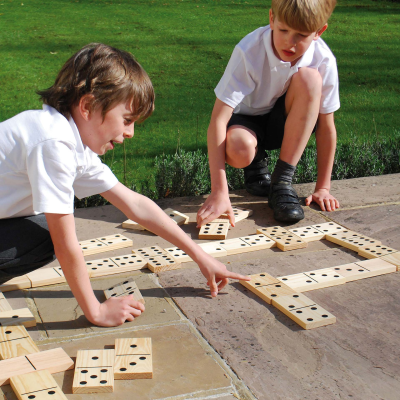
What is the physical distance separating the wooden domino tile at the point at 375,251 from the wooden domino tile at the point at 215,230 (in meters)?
0.86

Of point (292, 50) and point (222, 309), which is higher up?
point (292, 50)

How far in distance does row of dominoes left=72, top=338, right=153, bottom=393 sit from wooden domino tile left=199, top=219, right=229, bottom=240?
133 centimetres

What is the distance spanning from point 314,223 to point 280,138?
82cm

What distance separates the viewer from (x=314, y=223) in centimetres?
370

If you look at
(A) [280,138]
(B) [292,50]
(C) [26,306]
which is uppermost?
(B) [292,50]

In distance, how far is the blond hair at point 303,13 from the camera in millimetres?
3283

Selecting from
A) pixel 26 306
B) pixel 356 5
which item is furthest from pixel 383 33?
pixel 26 306

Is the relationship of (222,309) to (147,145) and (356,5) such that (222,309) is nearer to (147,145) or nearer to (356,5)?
(147,145)

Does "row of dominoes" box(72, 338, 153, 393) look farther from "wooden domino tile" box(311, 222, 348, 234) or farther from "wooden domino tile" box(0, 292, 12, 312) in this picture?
"wooden domino tile" box(311, 222, 348, 234)

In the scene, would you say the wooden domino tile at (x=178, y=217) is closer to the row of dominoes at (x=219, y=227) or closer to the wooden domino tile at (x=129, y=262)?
the row of dominoes at (x=219, y=227)

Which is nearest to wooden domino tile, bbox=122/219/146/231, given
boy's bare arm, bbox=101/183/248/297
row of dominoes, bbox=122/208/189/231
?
row of dominoes, bbox=122/208/189/231

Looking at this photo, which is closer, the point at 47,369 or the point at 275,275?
the point at 47,369

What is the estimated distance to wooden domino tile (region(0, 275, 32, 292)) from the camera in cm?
273

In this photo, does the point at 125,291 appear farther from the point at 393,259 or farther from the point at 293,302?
the point at 393,259
